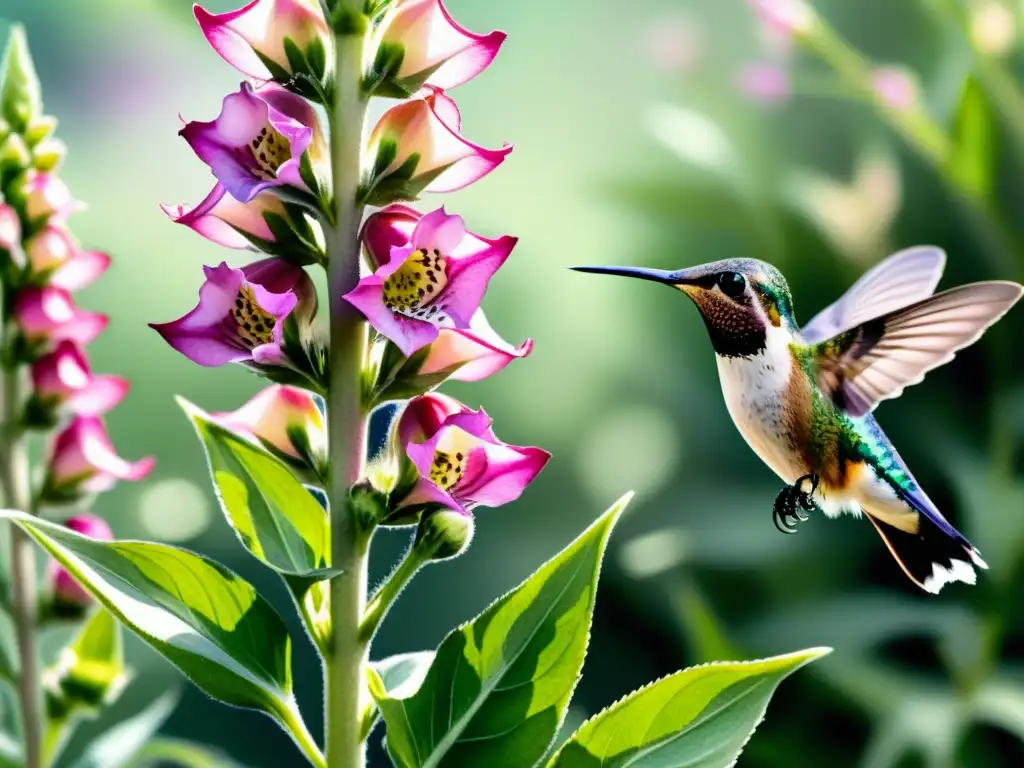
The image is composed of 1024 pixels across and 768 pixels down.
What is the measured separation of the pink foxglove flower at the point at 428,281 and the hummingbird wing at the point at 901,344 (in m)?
0.22

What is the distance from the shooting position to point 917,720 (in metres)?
1.51

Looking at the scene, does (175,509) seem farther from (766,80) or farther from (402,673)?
(402,673)

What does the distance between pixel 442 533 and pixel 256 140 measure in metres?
0.15

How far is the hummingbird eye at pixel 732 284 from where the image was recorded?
544 millimetres

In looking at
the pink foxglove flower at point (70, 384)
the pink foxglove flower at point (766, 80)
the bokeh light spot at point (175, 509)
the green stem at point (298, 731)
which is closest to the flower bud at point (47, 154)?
the pink foxglove flower at point (70, 384)

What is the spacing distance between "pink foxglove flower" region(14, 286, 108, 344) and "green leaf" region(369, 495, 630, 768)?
40 centimetres

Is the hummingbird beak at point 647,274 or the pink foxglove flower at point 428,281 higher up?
the pink foxglove flower at point 428,281

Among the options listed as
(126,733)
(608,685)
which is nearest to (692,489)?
(608,685)

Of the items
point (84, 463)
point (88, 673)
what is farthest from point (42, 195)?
point (88, 673)

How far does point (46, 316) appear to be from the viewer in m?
0.77

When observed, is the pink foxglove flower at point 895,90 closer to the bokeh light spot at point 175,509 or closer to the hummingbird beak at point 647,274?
the bokeh light spot at point 175,509

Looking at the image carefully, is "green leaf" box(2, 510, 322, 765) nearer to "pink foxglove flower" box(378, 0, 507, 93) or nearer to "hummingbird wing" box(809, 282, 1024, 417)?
"pink foxglove flower" box(378, 0, 507, 93)

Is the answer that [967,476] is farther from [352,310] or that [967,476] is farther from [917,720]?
[352,310]

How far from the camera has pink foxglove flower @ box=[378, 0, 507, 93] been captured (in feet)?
1.53
